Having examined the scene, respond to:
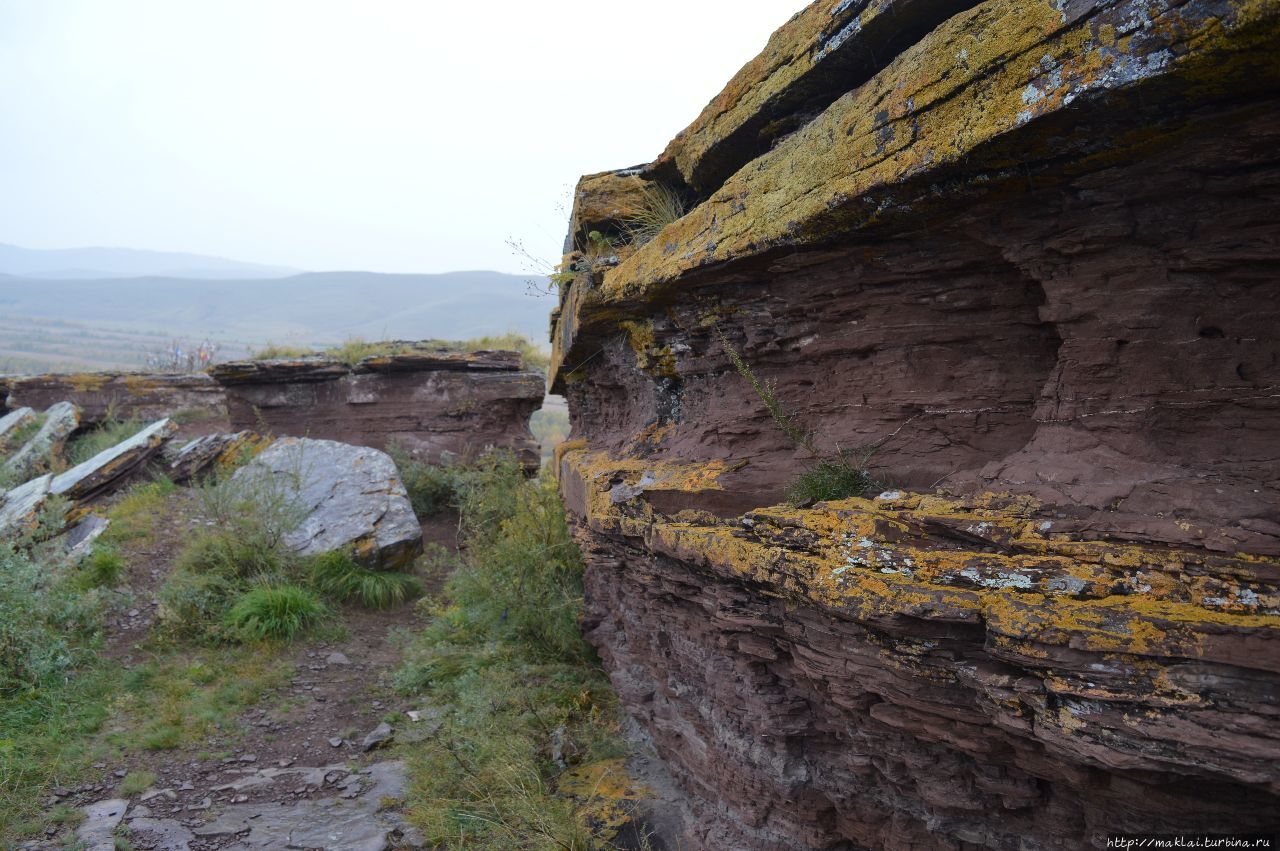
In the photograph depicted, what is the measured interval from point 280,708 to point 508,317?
106m

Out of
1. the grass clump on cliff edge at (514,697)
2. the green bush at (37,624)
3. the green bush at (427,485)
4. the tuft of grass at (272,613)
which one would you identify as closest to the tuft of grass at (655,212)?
the grass clump on cliff edge at (514,697)

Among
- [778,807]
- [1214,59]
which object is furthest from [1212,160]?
[778,807]

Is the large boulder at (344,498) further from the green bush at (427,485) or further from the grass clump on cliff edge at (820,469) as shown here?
the grass clump on cliff edge at (820,469)

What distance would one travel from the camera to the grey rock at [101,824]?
4117 mm

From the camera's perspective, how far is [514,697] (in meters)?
5.37

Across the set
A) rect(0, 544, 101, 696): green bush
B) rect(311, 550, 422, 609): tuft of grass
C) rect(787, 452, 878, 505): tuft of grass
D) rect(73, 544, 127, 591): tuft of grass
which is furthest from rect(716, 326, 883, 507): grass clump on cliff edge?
rect(73, 544, 127, 591): tuft of grass

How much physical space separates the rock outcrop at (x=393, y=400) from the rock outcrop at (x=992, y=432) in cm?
878

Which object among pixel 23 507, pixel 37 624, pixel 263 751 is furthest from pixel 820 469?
pixel 23 507

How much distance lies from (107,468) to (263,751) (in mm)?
7153

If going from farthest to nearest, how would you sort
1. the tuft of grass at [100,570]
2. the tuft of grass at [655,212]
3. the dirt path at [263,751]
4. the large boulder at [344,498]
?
the large boulder at [344,498], the tuft of grass at [100,570], the tuft of grass at [655,212], the dirt path at [263,751]

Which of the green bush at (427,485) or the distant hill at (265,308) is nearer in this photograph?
the green bush at (427,485)

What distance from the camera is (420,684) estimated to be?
639 cm

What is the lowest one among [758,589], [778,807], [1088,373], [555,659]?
[555,659]

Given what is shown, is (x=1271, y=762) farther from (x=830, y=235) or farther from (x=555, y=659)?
(x=555, y=659)
